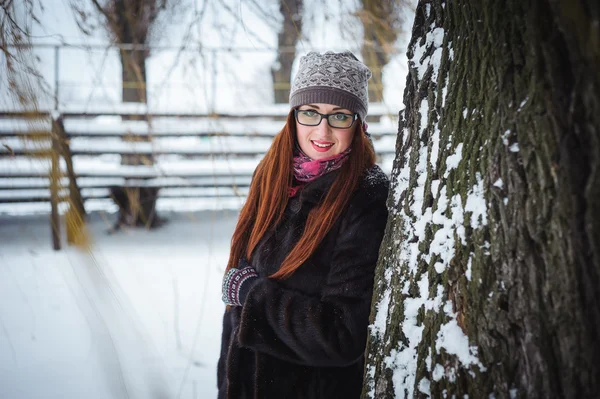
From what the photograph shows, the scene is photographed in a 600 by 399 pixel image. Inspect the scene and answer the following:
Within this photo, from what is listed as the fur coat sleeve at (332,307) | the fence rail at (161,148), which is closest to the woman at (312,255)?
the fur coat sleeve at (332,307)

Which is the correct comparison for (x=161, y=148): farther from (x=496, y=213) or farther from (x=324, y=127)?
(x=496, y=213)

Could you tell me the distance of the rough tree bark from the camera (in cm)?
90

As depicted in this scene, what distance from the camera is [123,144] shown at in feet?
20.3

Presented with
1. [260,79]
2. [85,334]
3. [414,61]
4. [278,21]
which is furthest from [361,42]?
[260,79]

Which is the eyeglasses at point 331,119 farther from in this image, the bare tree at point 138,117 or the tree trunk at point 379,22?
the bare tree at point 138,117

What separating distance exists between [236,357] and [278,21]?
1.91 meters

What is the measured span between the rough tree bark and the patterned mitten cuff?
528 millimetres

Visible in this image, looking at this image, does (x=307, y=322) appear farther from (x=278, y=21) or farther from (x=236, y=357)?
(x=278, y=21)

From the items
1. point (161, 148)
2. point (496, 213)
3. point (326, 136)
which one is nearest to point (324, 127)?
point (326, 136)

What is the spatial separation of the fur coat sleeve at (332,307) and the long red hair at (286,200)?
60 mm

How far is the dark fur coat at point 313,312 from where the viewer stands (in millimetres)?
1511

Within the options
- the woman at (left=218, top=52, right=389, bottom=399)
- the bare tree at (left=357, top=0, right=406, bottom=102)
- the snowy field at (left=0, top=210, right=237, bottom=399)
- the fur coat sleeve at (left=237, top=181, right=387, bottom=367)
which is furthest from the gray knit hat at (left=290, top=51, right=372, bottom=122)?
the bare tree at (left=357, top=0, right=406, bottom=102)

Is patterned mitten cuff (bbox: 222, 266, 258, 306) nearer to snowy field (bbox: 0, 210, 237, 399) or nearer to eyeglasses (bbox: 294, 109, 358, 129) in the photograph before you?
snowy field (bbox: 0, 210, 237, 399)

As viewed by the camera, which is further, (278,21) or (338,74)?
(278,21)
